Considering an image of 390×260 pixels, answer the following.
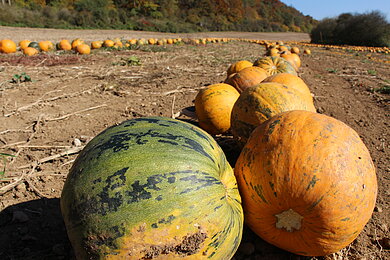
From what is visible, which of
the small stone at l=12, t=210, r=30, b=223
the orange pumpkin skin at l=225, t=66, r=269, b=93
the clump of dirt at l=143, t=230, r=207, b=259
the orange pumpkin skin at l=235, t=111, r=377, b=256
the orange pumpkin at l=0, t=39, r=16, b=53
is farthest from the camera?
the orange pumpkin at l=0, t=39, r=16, b=53

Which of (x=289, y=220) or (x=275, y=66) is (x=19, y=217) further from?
(x=275, y=66)

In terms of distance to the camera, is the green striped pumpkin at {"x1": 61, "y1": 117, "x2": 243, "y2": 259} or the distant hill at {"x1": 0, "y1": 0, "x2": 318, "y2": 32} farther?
the distant hill at {"x1": 0, "y1": 0, "x2": 318, "y2": 32}

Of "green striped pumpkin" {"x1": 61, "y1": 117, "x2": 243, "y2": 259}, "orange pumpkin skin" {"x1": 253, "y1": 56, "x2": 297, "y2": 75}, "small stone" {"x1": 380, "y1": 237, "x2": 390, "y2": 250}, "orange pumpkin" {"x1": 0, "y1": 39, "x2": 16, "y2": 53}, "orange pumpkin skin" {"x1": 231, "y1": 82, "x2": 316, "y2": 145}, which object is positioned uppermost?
"orange pumpkin skin" {"x1": 253, "y1": 56, "x2": 297, "y2": 75}

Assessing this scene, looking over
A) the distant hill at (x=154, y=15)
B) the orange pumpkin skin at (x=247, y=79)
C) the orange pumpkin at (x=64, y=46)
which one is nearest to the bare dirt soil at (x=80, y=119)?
the orange pumpkin skin at (x=247, y=79)

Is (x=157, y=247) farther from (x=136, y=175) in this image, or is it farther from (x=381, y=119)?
(x=381, y=119)

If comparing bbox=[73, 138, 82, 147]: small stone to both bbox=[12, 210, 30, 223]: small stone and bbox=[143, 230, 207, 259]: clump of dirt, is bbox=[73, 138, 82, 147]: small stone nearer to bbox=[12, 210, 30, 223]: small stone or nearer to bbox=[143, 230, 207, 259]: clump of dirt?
bbox=[12, 210, 30, 223]: small stone

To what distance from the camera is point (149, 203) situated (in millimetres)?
1448

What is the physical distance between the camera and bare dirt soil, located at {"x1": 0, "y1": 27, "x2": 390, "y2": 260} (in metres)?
2.16

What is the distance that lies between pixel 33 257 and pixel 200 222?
141cm

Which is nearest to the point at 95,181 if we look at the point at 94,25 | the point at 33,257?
the point at 33,257

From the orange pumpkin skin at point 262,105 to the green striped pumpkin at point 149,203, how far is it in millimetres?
1111

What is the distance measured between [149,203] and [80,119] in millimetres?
3637

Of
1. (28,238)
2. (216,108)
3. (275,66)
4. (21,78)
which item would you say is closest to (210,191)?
(28,238)

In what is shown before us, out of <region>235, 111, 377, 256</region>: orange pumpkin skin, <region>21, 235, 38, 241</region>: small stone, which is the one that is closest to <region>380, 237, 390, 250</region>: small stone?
<region>235, 111, 377, 256</region>: orange pumpkin skin
